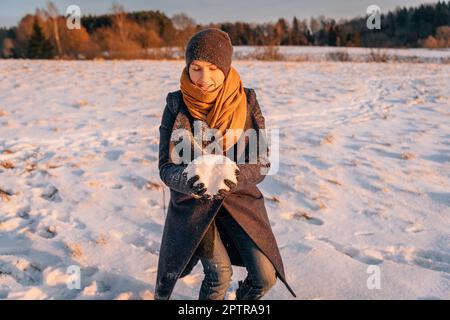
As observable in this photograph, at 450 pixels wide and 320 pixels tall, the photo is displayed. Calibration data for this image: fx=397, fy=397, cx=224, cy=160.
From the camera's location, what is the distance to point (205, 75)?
1.88m

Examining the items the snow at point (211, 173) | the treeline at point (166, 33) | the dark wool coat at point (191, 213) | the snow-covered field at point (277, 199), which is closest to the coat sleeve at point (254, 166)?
the dark wool coat at point (191, 213)

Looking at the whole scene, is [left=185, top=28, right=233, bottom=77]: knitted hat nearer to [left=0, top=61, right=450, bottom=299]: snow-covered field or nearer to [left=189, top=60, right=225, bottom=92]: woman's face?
[left=189, top=60, right=225, bottom=92]: woman's face

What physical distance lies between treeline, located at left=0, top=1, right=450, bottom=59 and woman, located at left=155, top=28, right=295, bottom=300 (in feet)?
62.7

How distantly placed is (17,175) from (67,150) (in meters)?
0.88

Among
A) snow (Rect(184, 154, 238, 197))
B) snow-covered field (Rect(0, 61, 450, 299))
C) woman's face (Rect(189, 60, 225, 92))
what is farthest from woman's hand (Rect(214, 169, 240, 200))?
snow-covered field (Rect(0, 61, 450, 299))

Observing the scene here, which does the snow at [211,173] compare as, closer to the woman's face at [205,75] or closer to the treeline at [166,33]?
the woman's face at [205,75]

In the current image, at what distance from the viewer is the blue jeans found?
6.31 ft

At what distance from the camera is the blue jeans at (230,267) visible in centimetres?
192

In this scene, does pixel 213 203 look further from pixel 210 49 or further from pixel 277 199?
pixel 277 199

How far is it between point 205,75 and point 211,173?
483 mm

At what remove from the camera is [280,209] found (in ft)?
11.2

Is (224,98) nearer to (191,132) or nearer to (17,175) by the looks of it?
(191,132)
